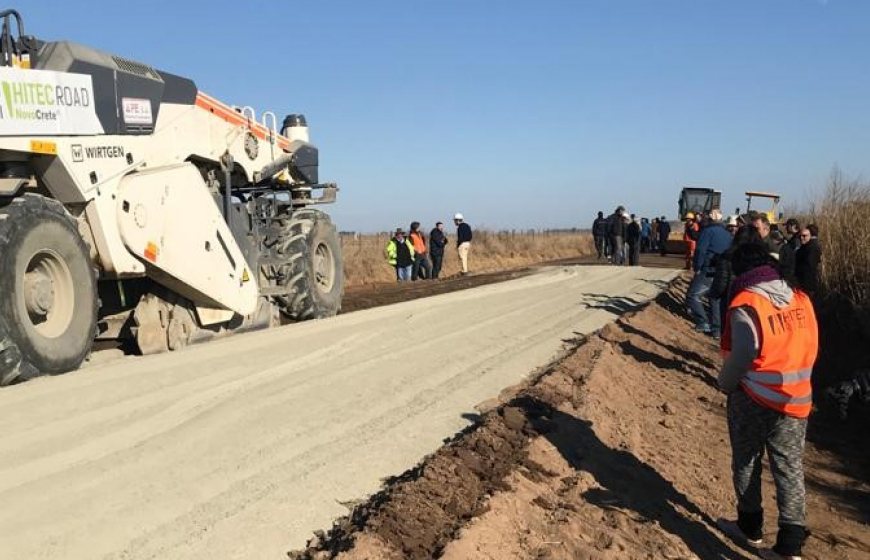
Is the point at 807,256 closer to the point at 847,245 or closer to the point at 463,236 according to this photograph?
the point at 847,245

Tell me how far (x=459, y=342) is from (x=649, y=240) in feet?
115

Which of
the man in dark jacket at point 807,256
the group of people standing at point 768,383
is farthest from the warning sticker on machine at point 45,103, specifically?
the man in dark jacket at point 807,256

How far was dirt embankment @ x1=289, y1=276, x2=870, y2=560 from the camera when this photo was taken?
3891 mm

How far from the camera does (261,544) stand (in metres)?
3.58

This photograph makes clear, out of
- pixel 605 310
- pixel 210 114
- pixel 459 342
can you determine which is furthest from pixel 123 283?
pixel 605 310

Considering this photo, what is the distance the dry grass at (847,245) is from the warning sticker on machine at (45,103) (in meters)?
12.3

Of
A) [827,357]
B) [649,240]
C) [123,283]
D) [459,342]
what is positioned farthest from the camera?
[649,240]

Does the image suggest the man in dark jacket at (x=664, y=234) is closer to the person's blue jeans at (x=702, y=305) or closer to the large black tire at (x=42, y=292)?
the person's blue jeans at (x=702, y=305)

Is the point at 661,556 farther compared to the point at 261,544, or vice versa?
the point at 661,556

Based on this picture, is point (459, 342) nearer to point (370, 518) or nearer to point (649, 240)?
point (370, 518)

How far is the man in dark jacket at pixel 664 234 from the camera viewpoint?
34812 millimetres

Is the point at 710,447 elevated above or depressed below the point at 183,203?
below

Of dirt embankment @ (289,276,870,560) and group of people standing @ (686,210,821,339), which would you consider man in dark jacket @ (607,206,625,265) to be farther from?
dirt embankment @ (289,276,870,560)

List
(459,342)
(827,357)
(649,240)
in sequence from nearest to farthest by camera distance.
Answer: (459,342)
(827,357)
(649,240)
